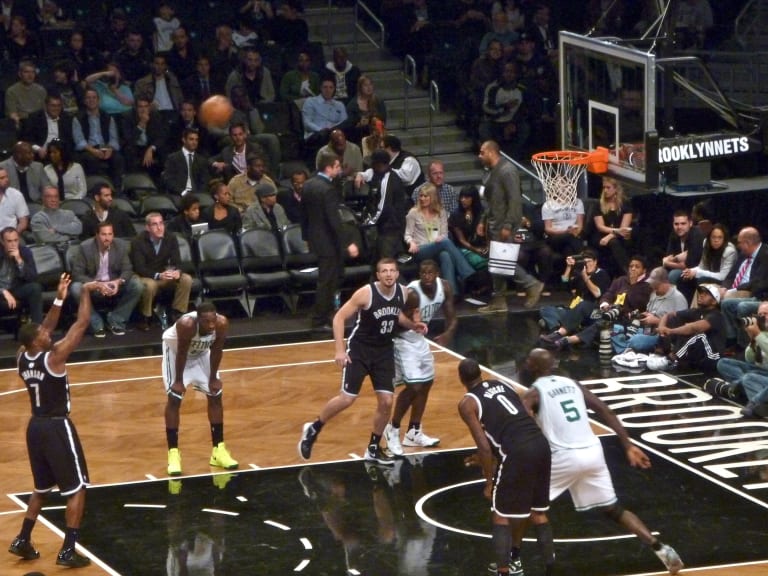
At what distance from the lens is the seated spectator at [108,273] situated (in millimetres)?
16172

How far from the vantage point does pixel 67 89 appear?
61.3 ft

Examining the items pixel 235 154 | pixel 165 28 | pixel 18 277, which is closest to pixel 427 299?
pixel 18 277

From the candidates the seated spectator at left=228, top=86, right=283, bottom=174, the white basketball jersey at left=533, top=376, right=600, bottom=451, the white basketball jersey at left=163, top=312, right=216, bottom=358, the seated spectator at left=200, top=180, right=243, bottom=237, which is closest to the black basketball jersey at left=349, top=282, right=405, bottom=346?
the white basketball jersey at left=163, top=312, right=216, bottom=358

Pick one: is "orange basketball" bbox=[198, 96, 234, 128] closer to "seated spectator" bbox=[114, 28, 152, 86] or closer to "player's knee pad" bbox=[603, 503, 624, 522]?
"seated spectator" bbox=[114, 28, 152, 86]

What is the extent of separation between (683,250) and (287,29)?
715cm

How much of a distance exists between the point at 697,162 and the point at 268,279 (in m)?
5.24

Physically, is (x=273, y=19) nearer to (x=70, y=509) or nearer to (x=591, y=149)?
(x=591, y=149)

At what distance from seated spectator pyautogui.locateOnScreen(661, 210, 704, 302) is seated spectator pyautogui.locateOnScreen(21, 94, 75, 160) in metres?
7.00

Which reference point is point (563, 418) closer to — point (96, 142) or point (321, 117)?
point (96, 142)

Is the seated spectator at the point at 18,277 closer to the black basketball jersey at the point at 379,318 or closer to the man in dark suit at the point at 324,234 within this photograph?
the man in dark suit at the point at 324,234

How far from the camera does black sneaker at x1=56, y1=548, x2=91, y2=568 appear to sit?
10.3 m

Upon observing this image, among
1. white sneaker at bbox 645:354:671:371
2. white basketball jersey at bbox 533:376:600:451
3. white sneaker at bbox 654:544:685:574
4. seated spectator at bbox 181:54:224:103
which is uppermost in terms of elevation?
seated spectator at bbox 181:54:224:103

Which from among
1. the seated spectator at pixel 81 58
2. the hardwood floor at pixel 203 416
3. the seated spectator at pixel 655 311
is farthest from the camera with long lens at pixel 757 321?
the seated spectator at pixel 81 58

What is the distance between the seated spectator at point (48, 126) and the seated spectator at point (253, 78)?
2277 mm
